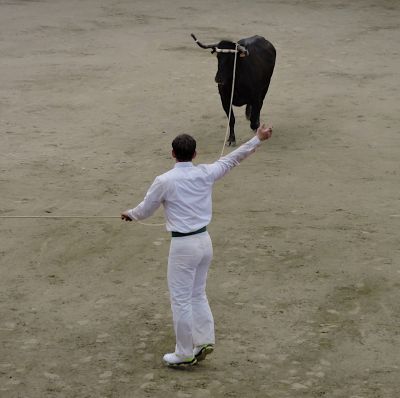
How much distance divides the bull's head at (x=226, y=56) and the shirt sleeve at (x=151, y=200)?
614 cm

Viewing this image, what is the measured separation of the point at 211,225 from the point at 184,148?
3.44 metres

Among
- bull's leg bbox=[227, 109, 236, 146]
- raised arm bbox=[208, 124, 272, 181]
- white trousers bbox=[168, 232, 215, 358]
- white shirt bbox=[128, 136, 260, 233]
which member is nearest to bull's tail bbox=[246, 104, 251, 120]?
bull's leg bbox=[227, 109, 236, 146]

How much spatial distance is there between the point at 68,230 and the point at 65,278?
1289 mm

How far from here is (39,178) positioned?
1166 cm

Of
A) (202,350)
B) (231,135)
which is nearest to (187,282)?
(202,350)

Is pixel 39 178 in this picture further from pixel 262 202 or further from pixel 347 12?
pixel 347 12

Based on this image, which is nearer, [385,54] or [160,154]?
[160,154]

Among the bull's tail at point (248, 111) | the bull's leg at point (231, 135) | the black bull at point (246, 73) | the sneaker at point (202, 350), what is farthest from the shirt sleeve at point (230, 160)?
the bull's tail at point (248, 111)

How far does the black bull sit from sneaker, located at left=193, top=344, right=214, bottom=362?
6319mm

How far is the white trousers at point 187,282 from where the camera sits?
664 cm

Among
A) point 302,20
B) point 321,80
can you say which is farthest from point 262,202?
point 302,20

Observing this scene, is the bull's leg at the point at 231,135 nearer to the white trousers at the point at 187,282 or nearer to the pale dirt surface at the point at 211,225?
the pale dirt surface at the point at 211,225

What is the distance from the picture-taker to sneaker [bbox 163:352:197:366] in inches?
271

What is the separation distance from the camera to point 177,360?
690 cm
